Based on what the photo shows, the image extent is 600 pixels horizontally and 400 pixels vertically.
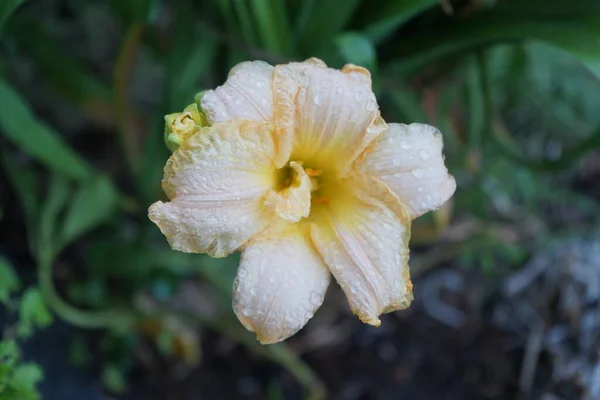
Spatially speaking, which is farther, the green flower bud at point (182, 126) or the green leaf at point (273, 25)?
the green leaf at point (273, 25)

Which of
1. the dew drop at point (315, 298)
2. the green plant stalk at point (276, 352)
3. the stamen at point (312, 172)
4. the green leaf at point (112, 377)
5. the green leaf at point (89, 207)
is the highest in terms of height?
the stamen at point (312, 172)

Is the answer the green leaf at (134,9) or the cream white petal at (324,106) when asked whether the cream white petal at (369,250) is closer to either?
the cream white petal at (324,106)

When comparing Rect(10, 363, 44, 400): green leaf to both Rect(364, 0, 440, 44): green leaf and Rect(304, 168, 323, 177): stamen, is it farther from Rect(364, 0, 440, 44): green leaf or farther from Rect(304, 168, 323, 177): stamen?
Rect(364, 0, 440, 44): green leaf

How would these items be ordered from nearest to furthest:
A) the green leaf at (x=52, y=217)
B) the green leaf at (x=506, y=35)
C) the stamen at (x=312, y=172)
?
the stamen at (x=312, y=172)
the green leaf at (x=506, y=35)
the green leaf at (x=52, y=217)

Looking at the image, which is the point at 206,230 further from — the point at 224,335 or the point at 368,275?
the point at 224,335

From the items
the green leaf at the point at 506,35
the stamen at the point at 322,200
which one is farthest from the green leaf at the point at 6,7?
the green leaf at the point at 506,35

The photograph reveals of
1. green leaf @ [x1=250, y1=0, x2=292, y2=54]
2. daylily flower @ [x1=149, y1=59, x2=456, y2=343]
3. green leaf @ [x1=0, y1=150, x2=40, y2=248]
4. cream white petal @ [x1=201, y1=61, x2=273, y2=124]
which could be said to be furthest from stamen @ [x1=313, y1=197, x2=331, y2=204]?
green leaf @ [x1=0, y1=150, x2=40, y2=248]
